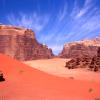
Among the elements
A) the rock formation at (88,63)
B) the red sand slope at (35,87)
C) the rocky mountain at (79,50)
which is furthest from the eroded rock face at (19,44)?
the red sand slope at (35,87)

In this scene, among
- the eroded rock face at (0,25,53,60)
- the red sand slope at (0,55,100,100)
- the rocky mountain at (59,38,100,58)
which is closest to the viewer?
the red sand slope at (0,55,100,100)

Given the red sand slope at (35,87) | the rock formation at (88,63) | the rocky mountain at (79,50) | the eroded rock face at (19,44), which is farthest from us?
the rocky mountain at (79,50)

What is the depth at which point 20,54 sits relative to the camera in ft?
329

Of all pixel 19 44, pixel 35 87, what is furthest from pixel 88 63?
pixel 19 44

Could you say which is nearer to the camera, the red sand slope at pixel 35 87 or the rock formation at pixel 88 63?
the red sand slope at pixel 35 87

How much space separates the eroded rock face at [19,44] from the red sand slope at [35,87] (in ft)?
277

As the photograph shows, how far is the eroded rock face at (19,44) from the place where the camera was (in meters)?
100

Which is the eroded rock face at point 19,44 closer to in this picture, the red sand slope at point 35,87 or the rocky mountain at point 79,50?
the rocky mountain at point 79,50

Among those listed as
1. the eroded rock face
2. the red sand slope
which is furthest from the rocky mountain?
the red sand slope

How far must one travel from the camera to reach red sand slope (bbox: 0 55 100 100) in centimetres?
1112

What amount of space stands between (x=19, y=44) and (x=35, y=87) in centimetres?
9016

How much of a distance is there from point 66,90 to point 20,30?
9515 centimetres

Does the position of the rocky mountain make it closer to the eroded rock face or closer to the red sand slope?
the eroded rock face

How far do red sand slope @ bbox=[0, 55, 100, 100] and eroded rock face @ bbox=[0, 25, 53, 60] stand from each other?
277 feet
